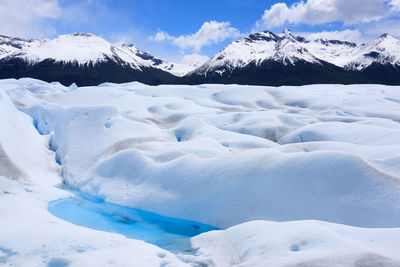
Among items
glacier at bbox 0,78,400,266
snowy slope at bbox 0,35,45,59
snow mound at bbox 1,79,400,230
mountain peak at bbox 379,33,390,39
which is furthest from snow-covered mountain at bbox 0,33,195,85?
mountain peak at bbox 379,33,390,39

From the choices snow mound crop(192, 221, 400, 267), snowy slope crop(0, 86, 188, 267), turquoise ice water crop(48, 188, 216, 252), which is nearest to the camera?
snow mound crop(192, 221, 400, 267)

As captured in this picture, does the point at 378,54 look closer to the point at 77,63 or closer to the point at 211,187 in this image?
the point at 77,63

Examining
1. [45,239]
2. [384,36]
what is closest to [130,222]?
[45,239]

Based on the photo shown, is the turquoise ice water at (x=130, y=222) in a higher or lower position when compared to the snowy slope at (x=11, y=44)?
lower

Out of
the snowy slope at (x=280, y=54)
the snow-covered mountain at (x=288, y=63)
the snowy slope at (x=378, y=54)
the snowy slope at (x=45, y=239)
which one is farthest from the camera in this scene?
the snowy slope at (x=378, y=54)

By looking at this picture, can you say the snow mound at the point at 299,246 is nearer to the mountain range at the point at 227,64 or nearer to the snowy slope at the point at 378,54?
the mountain range at the point at 227,64

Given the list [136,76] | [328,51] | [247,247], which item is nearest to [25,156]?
[247,247]

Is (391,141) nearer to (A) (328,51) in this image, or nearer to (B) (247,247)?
(B) (247,247)

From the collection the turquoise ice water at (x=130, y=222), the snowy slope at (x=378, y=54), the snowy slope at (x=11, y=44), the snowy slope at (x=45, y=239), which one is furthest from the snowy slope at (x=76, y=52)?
the turquoise ice water at (x=130, y=222)

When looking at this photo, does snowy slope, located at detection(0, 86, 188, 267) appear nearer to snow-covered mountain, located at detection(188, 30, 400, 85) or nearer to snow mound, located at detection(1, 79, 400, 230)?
snow mound, located at detection(1, 79, 400, 230)
